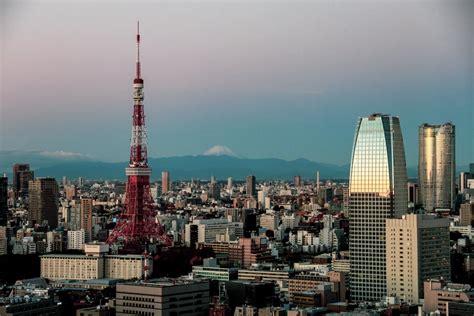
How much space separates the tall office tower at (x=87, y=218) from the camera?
1491 centimetres

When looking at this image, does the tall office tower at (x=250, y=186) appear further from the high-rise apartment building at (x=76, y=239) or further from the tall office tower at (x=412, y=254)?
the tall office tower at (x=412, y=254)

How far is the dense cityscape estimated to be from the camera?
757 cm

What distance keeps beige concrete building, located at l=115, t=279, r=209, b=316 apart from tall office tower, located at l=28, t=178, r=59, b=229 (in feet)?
33.5

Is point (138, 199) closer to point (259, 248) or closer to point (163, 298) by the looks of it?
point (259, 248)

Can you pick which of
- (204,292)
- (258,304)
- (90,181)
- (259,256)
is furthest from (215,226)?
(90,181)

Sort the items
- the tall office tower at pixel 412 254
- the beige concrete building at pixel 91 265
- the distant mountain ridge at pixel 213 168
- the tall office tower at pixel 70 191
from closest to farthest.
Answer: the tall office tower at pixel 412 254 → the beige concrete building at pixel 91 265 → the tall office tower at pixel 70 191 → the distant mountain ridge at pixel 213 168

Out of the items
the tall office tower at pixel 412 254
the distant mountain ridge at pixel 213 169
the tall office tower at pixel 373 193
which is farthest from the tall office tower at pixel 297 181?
the tall office tower at pixel 412 254

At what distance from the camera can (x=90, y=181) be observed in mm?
25500

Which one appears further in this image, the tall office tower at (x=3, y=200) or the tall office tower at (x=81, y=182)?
the tall office tower at (x=81, y=182)

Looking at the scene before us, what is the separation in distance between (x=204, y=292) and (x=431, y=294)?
2.08 m

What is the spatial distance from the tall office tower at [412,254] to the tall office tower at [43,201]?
9.23m

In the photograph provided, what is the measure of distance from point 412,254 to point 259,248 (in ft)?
13.8

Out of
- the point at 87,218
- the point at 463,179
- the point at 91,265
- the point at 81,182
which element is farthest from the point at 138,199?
the point at 81,182

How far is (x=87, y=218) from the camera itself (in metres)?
16.4
